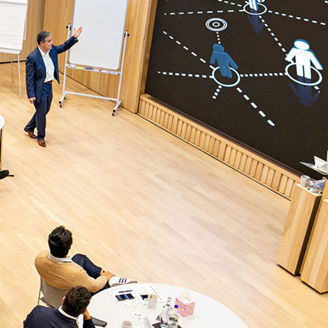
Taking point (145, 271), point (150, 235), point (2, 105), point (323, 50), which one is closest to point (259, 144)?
point (323, 50)

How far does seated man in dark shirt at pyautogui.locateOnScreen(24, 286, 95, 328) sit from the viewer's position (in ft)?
10.6

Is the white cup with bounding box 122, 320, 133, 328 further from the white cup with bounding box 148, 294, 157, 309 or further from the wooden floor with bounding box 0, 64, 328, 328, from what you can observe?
the wooden floor with bounding box 0, 64, 328, 328

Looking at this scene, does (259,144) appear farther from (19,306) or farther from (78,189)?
(19,306)

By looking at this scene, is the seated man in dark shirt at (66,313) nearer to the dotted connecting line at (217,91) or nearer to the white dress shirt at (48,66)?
the white dress shirt at (48,66)

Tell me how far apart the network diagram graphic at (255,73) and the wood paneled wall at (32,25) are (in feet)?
9.69

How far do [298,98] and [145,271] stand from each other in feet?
9.27

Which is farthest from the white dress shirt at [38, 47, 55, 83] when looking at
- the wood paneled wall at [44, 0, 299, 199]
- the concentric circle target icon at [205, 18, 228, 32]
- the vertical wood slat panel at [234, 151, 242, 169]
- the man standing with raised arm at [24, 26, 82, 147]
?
the vertical wood slat panel at [234, 151, 242, 169]

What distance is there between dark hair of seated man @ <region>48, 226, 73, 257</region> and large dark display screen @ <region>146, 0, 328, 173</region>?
12.1ft

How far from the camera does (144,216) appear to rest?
611cm

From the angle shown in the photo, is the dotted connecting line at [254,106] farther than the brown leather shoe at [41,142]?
No

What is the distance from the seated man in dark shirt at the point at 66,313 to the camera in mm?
3223

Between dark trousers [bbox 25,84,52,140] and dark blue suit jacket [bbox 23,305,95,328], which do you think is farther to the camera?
dark trousers [bbox 25,84,52,140]

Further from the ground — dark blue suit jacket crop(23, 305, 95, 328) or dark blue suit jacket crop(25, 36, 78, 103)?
dark blue suit jacket crop(25, 36, 78, 103)

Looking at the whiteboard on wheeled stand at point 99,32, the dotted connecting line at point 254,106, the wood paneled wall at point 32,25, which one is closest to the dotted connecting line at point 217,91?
the dotted connecting line at point 254,106
